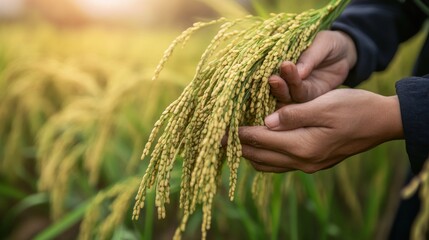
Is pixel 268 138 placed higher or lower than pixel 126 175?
higher

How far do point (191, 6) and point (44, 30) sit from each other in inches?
339

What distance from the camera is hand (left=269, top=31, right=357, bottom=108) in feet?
4.14

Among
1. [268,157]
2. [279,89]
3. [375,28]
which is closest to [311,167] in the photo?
[268,157]

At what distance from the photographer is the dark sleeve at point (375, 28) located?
5.33ft

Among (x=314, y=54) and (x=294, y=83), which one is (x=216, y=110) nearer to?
(x=294, y=83)

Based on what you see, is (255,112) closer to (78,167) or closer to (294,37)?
(294,37)

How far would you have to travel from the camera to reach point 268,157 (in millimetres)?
1331

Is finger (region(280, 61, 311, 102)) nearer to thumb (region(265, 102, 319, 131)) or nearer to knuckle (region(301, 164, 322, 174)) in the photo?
thumb (region(265, 102, 319, 131))

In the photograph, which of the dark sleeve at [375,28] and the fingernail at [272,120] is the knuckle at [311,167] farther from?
the dark sleeve at [375,28]

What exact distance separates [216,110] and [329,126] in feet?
0.92

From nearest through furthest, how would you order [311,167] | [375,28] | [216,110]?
[216,110] < [311,167] < [375,28]

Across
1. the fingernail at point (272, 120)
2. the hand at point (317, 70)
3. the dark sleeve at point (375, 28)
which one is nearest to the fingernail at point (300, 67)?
the hand at point (317, 70)

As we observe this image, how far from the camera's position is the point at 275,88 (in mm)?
1256

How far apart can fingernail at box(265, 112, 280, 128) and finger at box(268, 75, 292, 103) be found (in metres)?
0.04
